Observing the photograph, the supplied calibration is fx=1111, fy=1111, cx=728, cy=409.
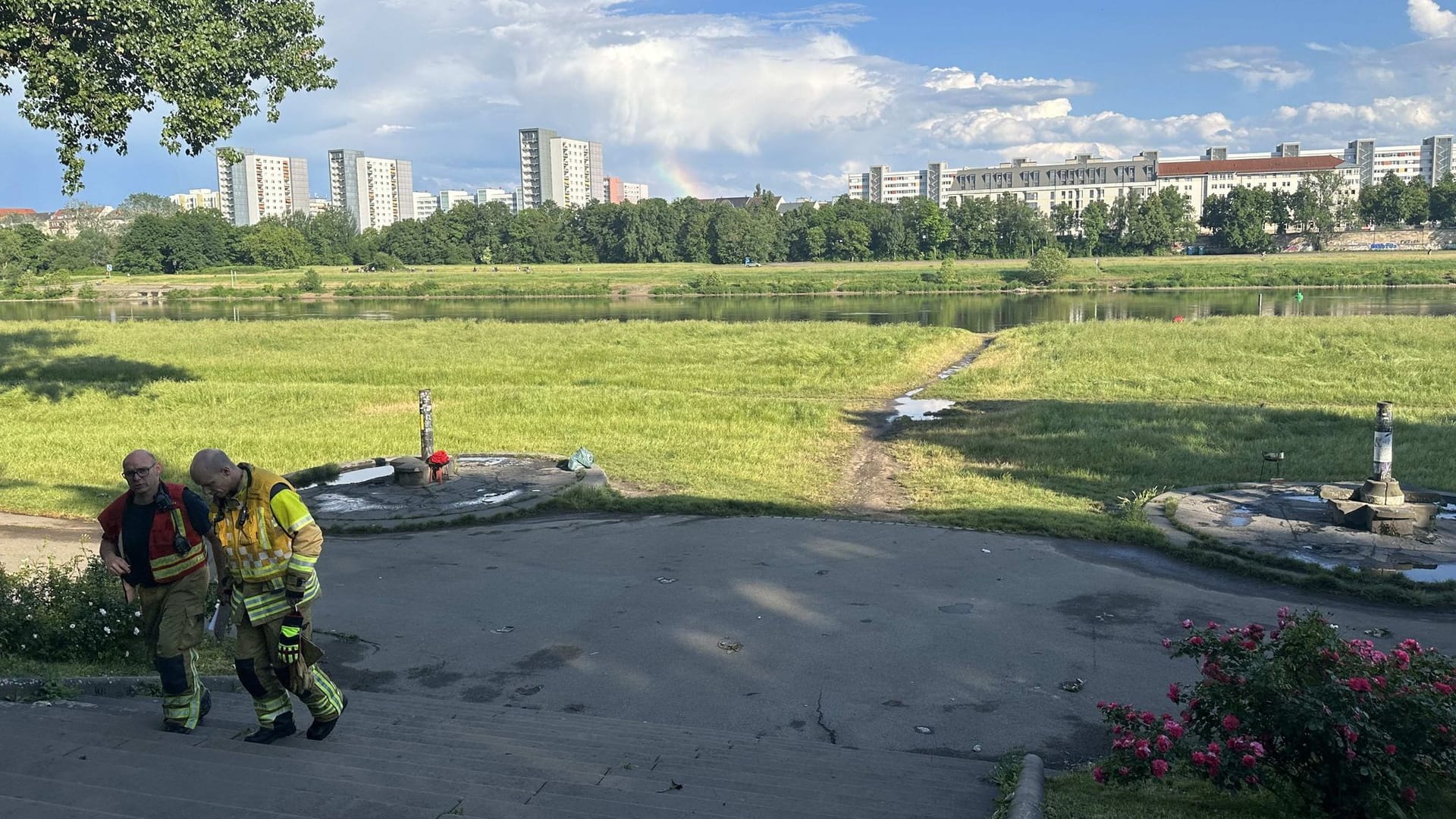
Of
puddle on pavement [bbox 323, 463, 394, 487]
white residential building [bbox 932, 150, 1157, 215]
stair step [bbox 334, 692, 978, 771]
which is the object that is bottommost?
puddle on pavement [bbox 323, 463, 394, 487]

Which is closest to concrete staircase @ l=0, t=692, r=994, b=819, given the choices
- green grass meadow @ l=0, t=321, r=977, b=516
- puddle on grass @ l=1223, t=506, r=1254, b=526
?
puddle on grass @ l=1223, t=506, r=1254, b=526

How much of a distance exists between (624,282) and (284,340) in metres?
68.9

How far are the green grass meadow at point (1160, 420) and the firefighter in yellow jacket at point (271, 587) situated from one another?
28.6 ft

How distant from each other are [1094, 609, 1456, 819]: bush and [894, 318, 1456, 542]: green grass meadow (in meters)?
7.62

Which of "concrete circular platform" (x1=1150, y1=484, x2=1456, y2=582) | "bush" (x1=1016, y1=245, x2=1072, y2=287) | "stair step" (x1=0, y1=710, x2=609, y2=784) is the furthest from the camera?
"bush" (x1=1016, y1=245, x2=1072, y2=287)

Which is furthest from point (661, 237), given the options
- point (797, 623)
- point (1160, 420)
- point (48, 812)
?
point (48, 812)

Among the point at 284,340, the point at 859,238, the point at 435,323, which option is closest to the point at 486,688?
the point at 284,340

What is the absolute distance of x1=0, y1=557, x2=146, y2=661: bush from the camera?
24.4ft

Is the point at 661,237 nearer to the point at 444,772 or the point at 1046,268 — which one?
the point at 1046,268

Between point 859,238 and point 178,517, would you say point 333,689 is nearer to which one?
point 178,517

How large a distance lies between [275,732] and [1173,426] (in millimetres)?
18109

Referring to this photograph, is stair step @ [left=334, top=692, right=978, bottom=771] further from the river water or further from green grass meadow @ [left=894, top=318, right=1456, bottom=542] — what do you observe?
the river water

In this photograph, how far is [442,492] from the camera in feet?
49.0

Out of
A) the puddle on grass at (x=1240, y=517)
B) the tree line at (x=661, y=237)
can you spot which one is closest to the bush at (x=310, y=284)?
the tree line at (x=661, y=237)
